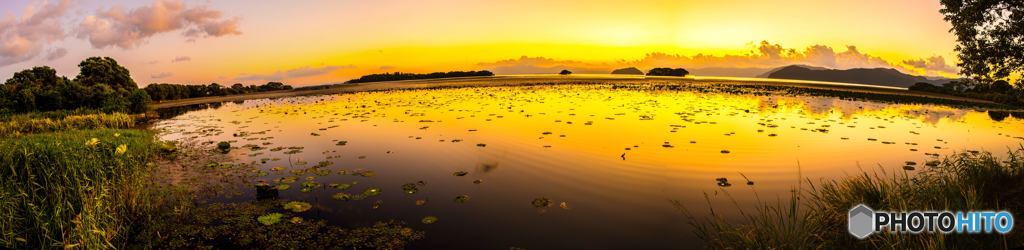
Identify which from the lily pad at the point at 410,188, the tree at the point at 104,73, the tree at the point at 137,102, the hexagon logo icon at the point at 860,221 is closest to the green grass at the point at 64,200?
the lily pad at the point at 410,188

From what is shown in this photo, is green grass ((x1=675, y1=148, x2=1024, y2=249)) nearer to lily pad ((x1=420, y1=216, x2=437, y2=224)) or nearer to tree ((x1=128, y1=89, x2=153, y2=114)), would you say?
lily pad ((x1=420, y1=216, x2=437, y2=224))

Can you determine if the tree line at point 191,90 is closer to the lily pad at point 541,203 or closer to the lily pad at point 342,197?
the lily pad at point 342,197

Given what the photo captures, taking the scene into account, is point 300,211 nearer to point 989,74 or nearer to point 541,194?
point 541,194

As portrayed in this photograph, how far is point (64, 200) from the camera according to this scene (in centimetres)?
677

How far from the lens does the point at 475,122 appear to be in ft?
73.7

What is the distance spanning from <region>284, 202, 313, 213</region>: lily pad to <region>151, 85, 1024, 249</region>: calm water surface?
242 millimetres

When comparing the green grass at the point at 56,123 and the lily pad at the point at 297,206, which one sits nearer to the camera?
the lily pad at the point at 297,206

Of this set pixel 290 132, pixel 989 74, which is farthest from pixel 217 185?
pixel 989 74

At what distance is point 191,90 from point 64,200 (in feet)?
190

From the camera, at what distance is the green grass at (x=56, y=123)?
66.7 feet

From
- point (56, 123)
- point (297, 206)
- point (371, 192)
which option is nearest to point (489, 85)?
point (56, 123)

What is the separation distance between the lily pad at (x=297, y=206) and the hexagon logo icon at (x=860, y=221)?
981 cm

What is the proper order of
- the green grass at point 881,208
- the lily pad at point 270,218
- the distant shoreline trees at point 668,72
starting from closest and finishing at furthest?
the green grass at point 881,208, the lily pad at point 270,218, the distant shoreline trees at point 668,72

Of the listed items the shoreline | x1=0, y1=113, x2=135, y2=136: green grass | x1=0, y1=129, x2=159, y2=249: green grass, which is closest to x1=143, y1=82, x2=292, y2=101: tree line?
the shoreline
